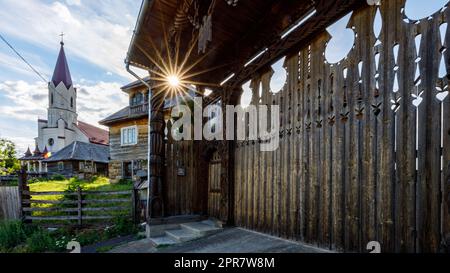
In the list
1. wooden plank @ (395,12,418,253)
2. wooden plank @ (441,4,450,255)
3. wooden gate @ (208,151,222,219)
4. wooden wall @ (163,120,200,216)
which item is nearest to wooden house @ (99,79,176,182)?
wooden wall @ (163,120,200,216)

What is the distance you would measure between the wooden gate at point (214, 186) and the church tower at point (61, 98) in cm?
3691

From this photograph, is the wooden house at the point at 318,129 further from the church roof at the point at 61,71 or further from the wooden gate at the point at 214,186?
the church roof at the point at 61,71

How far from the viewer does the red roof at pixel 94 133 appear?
3094 centimetres

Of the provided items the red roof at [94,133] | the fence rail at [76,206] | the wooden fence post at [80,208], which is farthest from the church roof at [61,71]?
the wooden fence post at [80,208]

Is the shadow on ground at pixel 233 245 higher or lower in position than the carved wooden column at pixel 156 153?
lower

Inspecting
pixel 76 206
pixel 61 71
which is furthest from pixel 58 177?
pixel 61 71

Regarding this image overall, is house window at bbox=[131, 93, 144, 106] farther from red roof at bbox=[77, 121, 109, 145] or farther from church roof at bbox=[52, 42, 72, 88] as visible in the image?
church roof at bbox=[52, 42, 72, 88]

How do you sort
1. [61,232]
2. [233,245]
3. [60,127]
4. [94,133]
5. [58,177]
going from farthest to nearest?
[60,127] < [94,133] < [58,177] < [61,232] < [233,245]

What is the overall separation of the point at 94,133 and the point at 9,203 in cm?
2800

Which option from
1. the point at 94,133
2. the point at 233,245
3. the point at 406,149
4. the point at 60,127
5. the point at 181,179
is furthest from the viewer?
the point at 60,127

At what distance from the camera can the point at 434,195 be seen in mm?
1810

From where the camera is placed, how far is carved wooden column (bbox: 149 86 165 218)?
17.1 ft

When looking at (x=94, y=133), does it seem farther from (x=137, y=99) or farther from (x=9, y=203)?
(x=9, y=203)

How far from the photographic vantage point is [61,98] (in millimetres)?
34344
